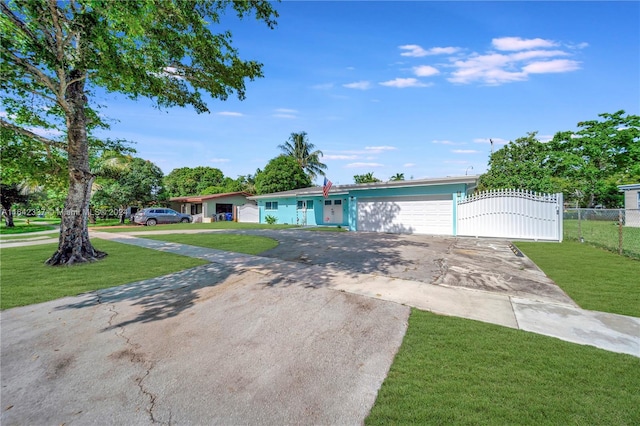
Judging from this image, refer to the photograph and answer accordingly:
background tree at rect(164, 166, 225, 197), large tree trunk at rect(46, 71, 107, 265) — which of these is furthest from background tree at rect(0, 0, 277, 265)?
background tree at rect(164, 166, 225, 197)

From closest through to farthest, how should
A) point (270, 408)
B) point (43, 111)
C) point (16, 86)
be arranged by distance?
point (270, 408) < point (16, 86) < point (43, 111)

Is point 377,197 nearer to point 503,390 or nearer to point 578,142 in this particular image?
point 503,390

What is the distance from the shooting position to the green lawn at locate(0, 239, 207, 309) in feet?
17.8

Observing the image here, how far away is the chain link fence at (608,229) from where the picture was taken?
28.6 feet

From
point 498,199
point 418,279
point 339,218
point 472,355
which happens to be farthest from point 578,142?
point 472,355

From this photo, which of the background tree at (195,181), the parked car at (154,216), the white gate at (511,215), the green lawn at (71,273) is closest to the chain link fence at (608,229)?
the white gate at (511,215)

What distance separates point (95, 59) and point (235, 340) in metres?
6.75

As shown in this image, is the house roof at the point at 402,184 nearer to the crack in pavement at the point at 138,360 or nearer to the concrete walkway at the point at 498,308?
the concrete walkway at the point at 498,308

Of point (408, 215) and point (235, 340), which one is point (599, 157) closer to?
point (408, 215)

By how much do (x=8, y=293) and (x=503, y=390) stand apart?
27.3 feet

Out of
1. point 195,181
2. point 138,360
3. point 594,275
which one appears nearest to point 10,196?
point 195,181

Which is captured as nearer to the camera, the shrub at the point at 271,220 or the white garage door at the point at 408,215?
the white garage door at the point at 408,215

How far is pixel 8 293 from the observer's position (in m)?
5.41

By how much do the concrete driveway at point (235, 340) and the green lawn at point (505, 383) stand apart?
262 millimetres
